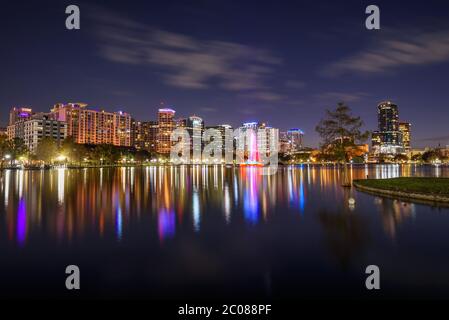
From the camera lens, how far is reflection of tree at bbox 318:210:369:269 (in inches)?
496

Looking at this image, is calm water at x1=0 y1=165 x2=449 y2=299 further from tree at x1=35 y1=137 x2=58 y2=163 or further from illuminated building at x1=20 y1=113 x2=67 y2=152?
illuminated building at x1=20 y1=113 x2=67 y2=152

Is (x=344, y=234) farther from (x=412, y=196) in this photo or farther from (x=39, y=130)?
(x=39, y=130)

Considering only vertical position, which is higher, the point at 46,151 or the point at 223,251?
the point at 46,151

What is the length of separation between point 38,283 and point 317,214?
16.1m

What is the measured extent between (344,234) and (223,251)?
6194 millimetres

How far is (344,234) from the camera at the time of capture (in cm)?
1548

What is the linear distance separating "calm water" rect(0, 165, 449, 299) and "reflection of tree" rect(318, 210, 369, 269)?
0.04m

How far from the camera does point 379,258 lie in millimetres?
12016

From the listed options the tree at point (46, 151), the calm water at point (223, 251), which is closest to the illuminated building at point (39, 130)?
the tree at point (46, 151)

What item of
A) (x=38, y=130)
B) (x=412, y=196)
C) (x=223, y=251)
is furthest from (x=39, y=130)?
(x=223, y=251)
